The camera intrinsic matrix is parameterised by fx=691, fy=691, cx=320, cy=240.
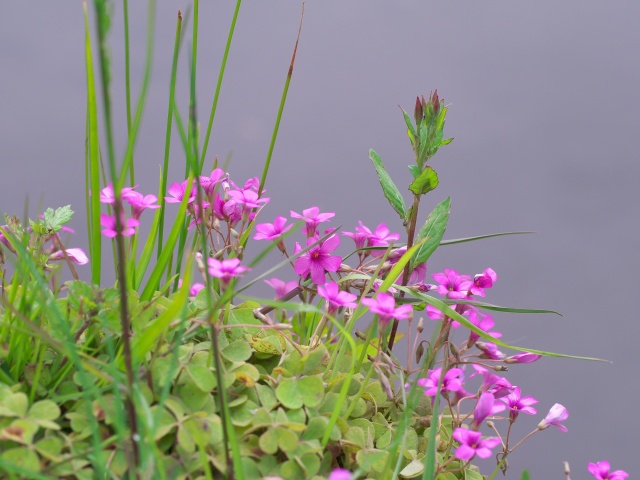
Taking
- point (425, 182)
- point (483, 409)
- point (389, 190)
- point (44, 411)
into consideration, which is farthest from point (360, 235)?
point (44, 411)

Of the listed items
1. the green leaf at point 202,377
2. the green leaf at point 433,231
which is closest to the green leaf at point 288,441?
the green leaf at point 202,377

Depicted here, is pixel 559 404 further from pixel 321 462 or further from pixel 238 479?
pixel 238 479

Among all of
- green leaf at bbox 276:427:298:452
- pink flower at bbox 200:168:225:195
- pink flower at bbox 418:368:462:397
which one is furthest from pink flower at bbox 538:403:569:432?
pink flower at bbox 200:168:225:195

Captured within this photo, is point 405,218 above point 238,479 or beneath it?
above

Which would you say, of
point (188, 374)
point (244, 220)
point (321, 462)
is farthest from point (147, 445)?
point (244, 220)

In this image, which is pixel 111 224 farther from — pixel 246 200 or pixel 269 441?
pixel 269 441

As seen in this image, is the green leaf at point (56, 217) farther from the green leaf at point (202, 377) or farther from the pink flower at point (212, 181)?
the green leaf at point (202, 377)
